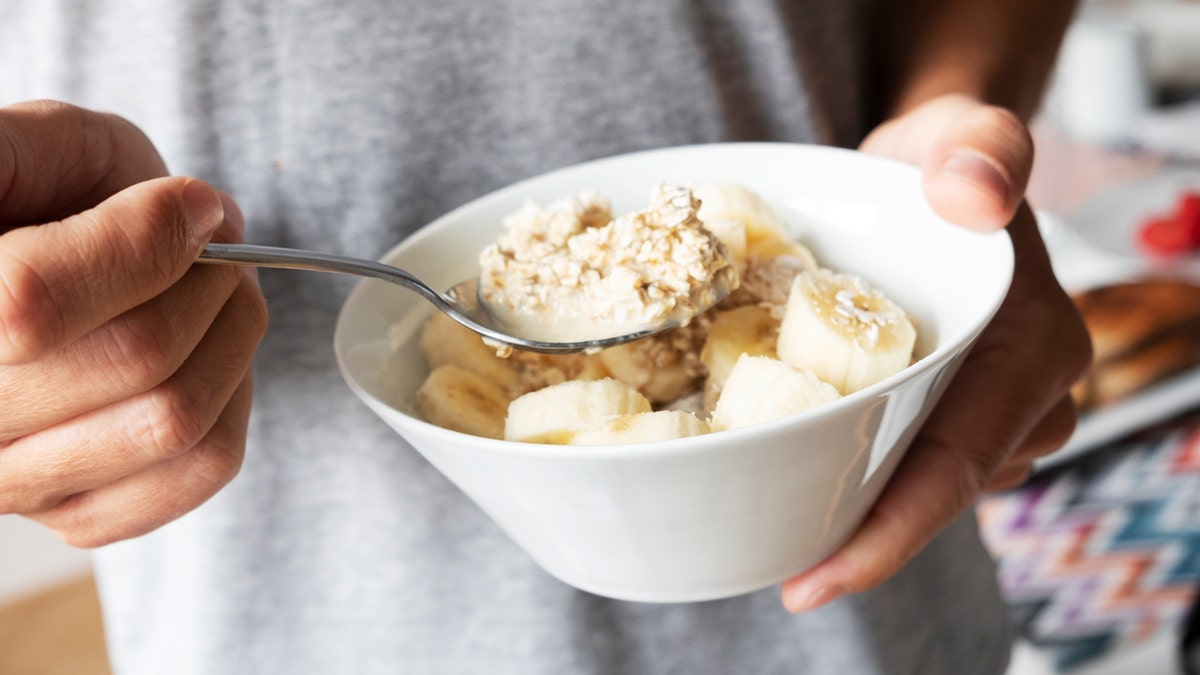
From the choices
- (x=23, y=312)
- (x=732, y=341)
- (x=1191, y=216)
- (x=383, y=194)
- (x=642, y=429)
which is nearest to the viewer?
(x=23, y=312)

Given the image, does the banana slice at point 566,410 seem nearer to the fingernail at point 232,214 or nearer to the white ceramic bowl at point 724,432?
the white ceramic bowl at point 724,432

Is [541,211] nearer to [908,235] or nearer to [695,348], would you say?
[695,348]

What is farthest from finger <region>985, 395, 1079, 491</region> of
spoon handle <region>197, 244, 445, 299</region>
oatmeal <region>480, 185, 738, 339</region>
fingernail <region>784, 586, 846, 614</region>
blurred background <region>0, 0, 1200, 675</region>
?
blurred background <region>0, 0, 1200, 675</region>

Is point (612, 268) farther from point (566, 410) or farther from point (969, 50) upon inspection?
point (969, 50)

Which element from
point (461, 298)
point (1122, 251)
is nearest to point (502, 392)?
point (461, 298)

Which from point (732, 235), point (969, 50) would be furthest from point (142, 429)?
point (969, 50)

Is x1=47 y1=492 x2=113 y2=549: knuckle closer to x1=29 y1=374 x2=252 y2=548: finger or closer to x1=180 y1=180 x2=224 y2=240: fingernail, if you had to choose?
x1=29 y1=374 x2=252 y2=548: finger
